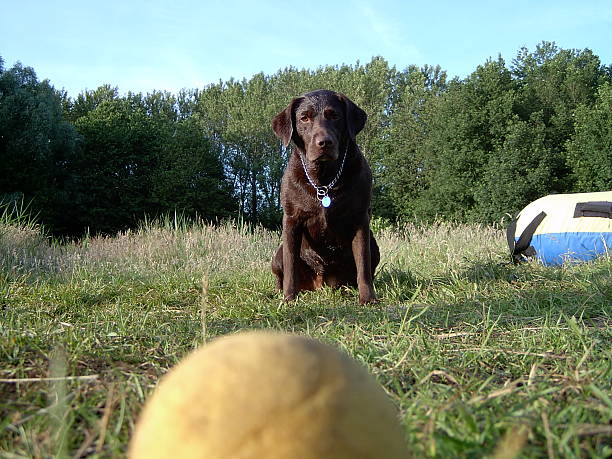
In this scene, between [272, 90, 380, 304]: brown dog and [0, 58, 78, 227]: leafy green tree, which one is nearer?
[272, 90, 380, 304]: brown dog

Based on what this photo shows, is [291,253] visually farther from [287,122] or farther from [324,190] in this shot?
[287,122]

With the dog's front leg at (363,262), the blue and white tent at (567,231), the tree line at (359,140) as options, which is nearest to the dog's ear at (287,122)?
the dog's front leg at (363,262)

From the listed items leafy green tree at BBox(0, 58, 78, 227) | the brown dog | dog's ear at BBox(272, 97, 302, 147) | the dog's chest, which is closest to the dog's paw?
the brown dog

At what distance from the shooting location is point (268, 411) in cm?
90

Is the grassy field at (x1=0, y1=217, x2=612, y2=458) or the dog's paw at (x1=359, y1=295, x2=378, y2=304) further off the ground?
the grassy field at (x1=0, y1=217, x2=612, y2=458)

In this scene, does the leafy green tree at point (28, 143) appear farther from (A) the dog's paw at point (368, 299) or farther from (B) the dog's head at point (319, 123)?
(A) the dog's paw at point (368, 299)

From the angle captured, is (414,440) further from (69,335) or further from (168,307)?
(168,307)

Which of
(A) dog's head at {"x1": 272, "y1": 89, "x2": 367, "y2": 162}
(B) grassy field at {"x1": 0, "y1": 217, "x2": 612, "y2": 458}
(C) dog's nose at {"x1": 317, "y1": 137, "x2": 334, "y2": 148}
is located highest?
(A) dog's head at {"x1": 272, "y1": 89, "x2": 367, "y2": 162}

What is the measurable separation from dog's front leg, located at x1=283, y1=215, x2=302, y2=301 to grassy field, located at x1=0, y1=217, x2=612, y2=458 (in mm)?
185

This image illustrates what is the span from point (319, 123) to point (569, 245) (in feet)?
13.6

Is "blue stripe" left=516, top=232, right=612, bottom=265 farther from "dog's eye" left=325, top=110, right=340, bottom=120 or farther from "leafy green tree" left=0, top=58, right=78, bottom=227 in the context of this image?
"leafy green tree" left=0, top=58, right=78, bottom=227

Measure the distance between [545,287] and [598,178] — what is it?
21582 mm

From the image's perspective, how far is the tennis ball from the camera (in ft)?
2.84

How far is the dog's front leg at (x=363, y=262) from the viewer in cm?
454
